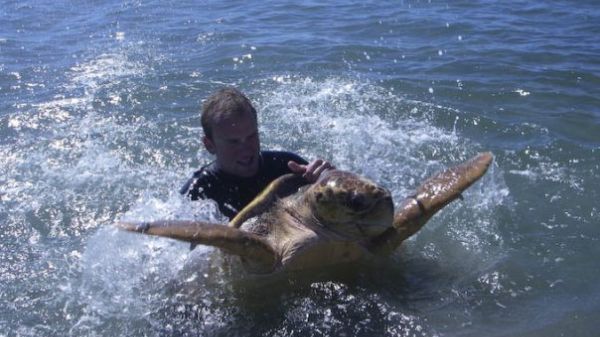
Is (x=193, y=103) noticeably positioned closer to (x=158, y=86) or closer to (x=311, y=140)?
(x=158, y=86)

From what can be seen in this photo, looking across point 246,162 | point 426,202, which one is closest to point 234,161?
point 246,162

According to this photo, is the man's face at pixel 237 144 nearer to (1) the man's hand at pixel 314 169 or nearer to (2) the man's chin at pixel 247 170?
(2) the man's chin at pixel 247 170

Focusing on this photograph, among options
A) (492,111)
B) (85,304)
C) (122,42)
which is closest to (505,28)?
(492,111)

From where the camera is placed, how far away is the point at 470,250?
4.23 metres

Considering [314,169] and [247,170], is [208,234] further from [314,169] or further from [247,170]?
[247,170]

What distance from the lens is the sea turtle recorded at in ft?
9.46

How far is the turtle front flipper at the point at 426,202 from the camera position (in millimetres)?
3568

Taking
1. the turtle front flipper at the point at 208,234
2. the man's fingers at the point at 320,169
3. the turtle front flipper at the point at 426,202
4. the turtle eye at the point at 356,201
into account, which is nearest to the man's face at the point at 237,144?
the man's fingers at the point at 320,169

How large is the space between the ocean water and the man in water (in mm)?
190

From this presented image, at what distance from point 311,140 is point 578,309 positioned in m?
3.25

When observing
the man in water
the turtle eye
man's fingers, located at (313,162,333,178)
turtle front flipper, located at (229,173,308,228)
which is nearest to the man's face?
the man in water

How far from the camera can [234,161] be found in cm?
381

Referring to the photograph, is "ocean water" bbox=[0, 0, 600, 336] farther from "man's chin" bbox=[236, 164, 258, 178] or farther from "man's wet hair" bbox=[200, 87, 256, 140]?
"man's wet hair" bbox=[200, 87, 256, 140]

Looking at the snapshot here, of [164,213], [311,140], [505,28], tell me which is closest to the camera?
[164,213]
